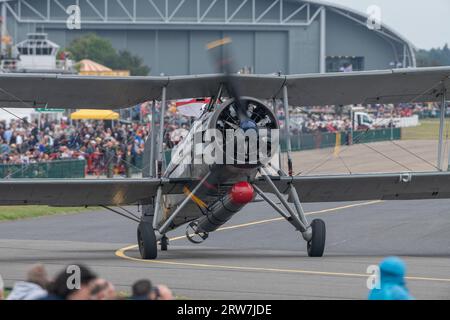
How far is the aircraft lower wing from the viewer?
17984 mm

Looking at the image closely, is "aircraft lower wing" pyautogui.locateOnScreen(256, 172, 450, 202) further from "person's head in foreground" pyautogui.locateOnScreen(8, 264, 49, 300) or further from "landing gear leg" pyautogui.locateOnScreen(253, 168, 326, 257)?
"person's head in foreground" pyautogui.locateOnScreen(8, 264, 49, 300)

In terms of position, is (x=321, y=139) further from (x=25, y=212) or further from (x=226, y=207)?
(x=226, y=207)

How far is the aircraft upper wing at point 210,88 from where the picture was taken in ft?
57.2

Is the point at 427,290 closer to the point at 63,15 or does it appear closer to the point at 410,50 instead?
the point at 410,50

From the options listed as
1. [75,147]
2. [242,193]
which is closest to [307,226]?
[242,193]

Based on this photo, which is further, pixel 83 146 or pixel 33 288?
pixel 83 146

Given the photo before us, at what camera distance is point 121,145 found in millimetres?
40469

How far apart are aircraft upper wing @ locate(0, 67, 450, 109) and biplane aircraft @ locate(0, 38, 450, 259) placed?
0.6 inches

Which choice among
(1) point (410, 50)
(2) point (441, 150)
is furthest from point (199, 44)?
(2) point (441, 150)

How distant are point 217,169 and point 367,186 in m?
3.46

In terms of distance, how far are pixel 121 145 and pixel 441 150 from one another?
2233cm

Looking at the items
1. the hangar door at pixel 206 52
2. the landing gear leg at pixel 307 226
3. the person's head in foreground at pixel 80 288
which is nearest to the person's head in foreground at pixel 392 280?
the person's head in foreground at pixel 80 288

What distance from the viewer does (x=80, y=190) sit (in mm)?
17844

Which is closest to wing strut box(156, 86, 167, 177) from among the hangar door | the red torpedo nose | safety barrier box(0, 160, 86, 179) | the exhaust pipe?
the exhaust pipe
